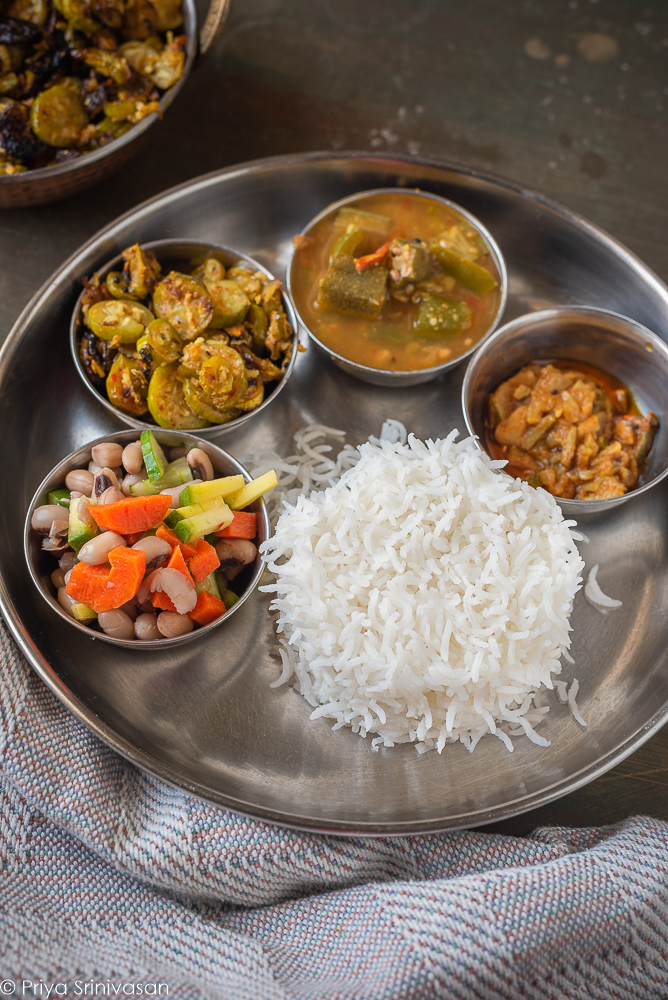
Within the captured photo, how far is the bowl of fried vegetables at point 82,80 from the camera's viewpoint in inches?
91.8

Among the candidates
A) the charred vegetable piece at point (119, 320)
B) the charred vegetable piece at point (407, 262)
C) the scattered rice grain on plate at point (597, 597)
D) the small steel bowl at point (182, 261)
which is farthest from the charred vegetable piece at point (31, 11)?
the scattered rice grain on plate at point (597, 597)

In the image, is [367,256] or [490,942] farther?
[367,256]

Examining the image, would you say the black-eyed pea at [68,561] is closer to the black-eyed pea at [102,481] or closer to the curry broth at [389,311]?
the black-eyed pea at [102,481]

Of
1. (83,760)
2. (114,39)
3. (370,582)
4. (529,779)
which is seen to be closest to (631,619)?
(529,779)

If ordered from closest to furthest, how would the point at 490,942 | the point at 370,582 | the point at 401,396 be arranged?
1. the point at 490,942
2. the point at 370,582
3. the point at 401,396

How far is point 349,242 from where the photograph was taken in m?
2.38

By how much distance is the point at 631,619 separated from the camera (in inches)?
95.0

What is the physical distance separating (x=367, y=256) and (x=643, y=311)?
104 cm

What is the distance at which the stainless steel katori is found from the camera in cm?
214

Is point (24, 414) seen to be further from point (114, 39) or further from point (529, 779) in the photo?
point (529, 779)

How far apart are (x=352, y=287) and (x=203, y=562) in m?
1.02

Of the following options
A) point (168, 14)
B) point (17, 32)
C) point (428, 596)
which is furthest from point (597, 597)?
point (17, 32)

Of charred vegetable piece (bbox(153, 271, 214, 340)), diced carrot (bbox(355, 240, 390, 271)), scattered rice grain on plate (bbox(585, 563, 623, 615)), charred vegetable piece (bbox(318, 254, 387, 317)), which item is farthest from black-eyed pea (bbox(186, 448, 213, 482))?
scattered rice grain on plate (bbox(585, 563, 623, 615))

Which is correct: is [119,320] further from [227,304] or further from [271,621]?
[271,621]
